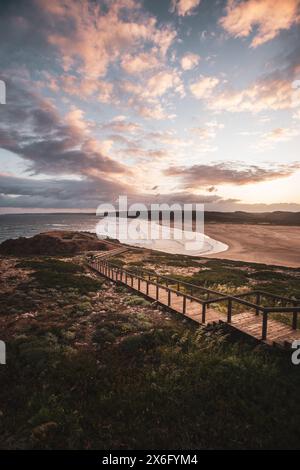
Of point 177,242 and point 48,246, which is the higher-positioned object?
point 48,246

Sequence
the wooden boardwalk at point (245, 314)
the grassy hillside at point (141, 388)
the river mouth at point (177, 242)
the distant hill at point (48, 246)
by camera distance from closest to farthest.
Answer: the grassy hillside at point (141, 388) → the wooden boardwalk at point (245, 314) → the distant hill at point (48, 246) → the river mouth at point (177, 242)

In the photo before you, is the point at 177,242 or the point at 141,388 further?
the point at 177,242

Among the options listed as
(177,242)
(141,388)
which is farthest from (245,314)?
(177,242)

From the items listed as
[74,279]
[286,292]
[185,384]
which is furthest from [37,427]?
[286,292]

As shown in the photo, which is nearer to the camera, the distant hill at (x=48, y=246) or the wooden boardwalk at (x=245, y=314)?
the wooden boardwalk at (x=245, y=314)

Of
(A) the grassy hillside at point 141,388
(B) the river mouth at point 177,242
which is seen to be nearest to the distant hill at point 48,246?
(B) the river mouth at point 177,242

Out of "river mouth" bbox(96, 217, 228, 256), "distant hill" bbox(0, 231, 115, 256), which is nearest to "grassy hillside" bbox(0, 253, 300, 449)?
"distant hill" bbox(0, 231, 115, 256)

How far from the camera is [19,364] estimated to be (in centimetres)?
Answer: 825

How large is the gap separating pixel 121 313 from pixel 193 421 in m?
7.83

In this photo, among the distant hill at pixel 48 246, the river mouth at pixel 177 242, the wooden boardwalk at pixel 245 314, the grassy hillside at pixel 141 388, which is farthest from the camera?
the river mouth at pixel 177 242

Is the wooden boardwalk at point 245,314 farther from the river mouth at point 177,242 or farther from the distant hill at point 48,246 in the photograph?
the river mouth at point 177,242

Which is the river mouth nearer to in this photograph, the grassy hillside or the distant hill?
the distant hill

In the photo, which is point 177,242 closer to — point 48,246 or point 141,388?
point 48,246

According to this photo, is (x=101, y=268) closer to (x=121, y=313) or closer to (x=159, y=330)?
(x=121, y=313)
